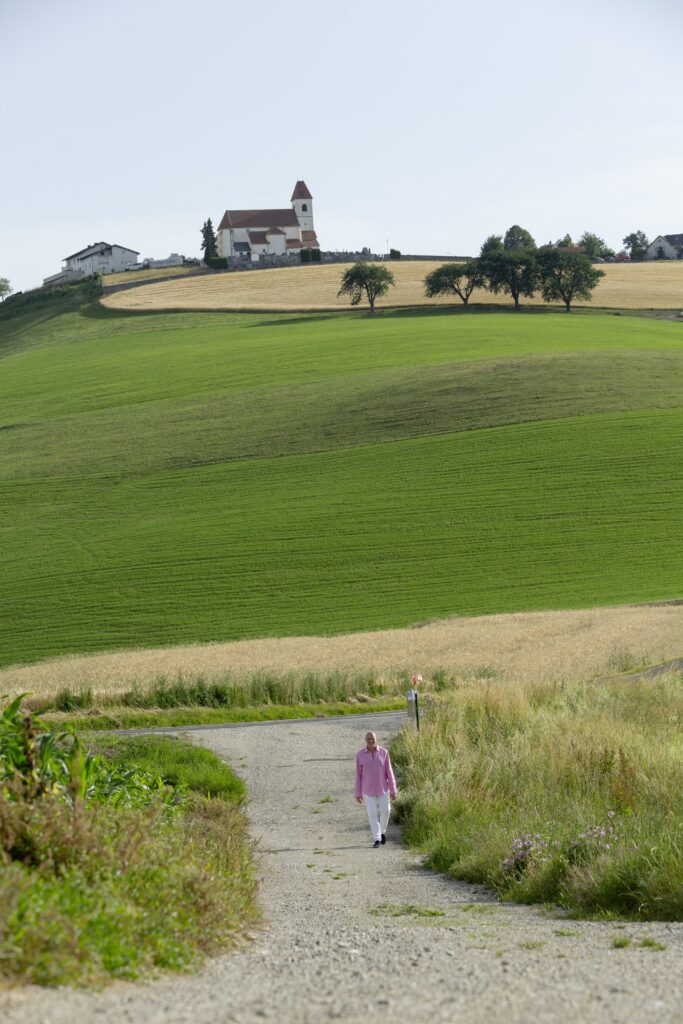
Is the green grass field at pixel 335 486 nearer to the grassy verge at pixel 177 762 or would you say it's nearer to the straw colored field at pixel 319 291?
the grassy verge at pixel 177 762

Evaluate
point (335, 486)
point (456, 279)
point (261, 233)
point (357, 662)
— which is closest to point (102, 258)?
point (261, 233)

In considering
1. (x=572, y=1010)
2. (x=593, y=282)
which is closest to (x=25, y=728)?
(x=572, y=1010)

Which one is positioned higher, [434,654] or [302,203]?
[302,203]

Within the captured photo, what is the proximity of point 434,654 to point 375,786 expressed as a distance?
1408cm

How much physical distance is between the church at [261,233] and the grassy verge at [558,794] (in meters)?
158

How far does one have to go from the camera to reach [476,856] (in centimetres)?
1278

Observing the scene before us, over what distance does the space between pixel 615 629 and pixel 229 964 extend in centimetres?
2376

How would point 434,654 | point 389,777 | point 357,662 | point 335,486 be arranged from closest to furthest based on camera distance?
point 389,777
point 357,662
point 434,654
point 335,486

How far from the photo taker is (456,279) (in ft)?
367

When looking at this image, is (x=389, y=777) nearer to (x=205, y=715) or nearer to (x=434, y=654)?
(x=205, y=715)

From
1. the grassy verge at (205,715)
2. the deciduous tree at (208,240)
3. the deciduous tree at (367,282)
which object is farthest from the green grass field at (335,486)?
the deciduous tree at (208,240)

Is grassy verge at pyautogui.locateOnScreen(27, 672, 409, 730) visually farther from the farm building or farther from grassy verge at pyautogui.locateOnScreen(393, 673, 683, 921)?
the farm building

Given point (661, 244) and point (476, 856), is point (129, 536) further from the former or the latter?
point (661, 244)

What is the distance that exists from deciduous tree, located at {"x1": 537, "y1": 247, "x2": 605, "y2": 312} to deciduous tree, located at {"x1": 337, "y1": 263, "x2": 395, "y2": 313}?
594 inches
